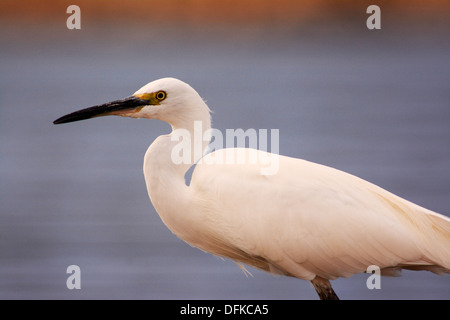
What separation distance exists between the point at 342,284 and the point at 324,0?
7.24 metres

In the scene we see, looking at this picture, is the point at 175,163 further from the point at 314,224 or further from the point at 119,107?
the point at 314,224

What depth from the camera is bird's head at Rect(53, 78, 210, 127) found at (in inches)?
96.0

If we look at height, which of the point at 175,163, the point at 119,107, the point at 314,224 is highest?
the point at 119,107

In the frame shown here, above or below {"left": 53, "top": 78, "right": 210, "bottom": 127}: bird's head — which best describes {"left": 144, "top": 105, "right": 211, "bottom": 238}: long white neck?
below

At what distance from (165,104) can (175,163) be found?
0.75 ft

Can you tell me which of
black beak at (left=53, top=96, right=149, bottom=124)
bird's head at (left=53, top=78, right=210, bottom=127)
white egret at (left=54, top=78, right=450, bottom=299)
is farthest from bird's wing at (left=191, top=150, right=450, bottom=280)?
black beak at (left=53, top=96, right=149, bottom=124)

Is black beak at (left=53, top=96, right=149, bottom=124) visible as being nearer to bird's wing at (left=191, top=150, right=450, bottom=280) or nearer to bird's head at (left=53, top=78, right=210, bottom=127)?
bird's head at (left=53, top=78, right=210, bottom=127)

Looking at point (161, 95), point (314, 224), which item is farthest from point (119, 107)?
point (314, 224)

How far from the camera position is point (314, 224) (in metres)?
2.38

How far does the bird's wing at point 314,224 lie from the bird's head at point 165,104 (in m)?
0.25

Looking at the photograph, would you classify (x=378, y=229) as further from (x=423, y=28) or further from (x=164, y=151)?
(x=423, y=28)

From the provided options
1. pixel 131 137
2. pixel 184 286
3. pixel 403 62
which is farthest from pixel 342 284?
pixel 403 62

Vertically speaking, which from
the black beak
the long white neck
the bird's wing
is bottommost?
the bird's wing

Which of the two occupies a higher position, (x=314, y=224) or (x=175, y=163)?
(x=175, y=163)
